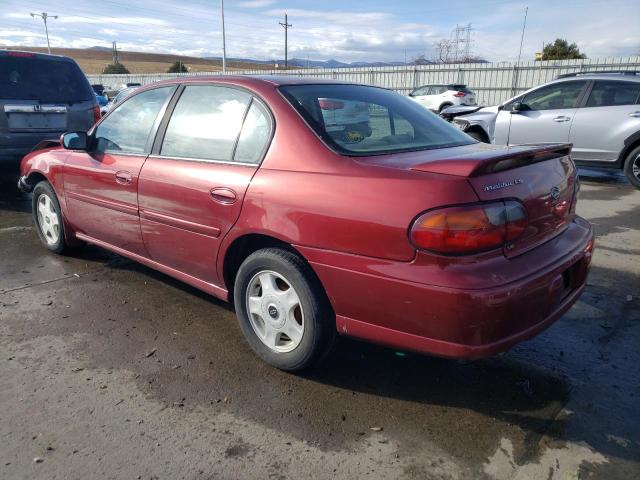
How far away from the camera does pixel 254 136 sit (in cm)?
305

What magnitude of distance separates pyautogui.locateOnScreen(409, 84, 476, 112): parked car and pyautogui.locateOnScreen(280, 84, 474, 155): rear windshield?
19367mm

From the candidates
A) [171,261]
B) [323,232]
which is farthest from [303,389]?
[171,261]

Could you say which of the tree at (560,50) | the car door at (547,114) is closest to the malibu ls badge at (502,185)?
the car door at (547,114)

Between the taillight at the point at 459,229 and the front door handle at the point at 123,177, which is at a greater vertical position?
the taillight at the point at 459,229

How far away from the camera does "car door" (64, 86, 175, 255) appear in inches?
147

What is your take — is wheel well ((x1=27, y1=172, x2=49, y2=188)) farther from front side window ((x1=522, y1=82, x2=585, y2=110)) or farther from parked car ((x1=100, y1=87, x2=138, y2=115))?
front side window ((x1=522, y1=82, x2=585, y2=110))

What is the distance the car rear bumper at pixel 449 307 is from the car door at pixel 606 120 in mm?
6505

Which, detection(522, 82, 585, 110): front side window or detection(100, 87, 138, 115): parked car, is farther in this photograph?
detection(522, 82, 585, 110): front side window

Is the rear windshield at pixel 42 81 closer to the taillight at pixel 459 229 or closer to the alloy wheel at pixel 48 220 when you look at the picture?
the alloy wheel at pixel 48 220

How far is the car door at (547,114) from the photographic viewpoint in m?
8.68

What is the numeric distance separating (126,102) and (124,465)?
2803 millimetres

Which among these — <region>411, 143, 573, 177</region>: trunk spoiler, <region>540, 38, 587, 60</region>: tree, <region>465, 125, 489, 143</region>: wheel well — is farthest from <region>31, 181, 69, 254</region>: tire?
<region>540, 38, 587, 60</region>: tree

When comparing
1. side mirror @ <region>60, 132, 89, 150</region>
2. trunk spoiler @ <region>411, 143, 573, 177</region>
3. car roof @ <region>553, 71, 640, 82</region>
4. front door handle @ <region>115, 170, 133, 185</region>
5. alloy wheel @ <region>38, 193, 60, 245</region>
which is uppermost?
car roof @ <region>553, 71, 640, 82</region>

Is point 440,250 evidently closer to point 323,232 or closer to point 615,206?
point 323,232
